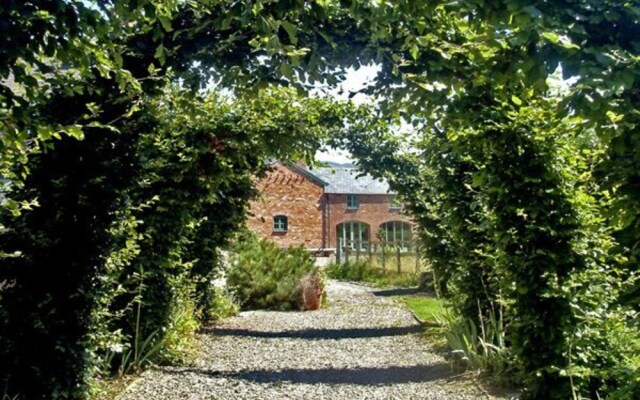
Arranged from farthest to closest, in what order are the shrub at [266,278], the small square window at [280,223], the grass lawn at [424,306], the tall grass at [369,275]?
1. the small square window at [280,223]
2. the tall grass at [369,275]
3. the shrub at [266,278]
4. the grass lawn at [424,306]

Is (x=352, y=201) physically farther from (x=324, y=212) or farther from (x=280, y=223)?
(x=280, y=223)

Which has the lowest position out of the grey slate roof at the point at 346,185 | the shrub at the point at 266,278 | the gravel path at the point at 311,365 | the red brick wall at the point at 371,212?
the gravel path at the point at 311,365

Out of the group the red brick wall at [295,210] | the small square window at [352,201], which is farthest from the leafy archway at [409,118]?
the small square window at [352,201]

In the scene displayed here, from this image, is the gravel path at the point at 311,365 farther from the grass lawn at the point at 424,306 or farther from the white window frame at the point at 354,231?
the white window frame at the point at 354,231

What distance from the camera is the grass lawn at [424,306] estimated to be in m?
9.87

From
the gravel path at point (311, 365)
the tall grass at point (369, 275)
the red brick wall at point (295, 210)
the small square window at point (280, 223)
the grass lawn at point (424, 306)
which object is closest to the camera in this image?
the gravel path at point (311, 365)

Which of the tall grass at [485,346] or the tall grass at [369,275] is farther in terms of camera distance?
the tall grass at [369,275]

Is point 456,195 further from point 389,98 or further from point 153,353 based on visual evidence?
point 153,353

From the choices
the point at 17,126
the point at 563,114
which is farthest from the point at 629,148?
the point at 17,126

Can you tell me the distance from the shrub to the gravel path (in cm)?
137

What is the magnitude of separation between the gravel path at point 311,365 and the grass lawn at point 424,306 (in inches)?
10.9

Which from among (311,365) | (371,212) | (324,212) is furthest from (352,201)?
(311,365)

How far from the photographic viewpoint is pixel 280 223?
29.0m

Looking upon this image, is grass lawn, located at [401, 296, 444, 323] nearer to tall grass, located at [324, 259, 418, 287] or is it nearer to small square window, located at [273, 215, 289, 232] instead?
tall grass, located at [324, 259, 418, 287]
